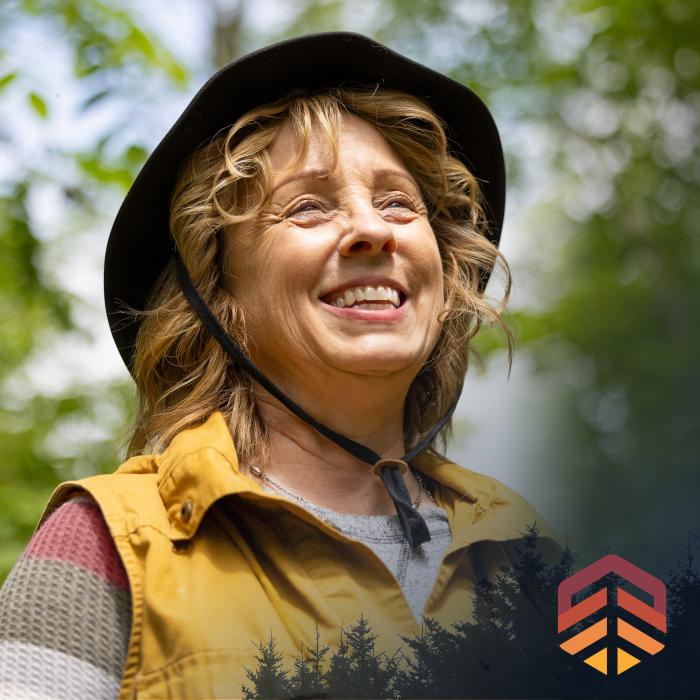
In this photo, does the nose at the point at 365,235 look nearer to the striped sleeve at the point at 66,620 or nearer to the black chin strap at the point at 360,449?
the black chin strap at the point at 360,449

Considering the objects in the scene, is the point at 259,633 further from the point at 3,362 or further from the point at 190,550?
the point at 3,362

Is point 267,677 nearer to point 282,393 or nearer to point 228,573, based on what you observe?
point 228,573

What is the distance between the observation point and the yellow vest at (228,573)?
155cm

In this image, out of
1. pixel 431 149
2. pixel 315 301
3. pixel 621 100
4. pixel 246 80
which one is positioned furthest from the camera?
pixel 621 100

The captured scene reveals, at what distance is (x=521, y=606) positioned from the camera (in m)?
1.57

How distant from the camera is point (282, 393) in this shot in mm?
2023

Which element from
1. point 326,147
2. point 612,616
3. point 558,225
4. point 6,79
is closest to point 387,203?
point 326,147

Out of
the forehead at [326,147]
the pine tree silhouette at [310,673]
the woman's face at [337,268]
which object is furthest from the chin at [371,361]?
the pine tree silhouette at [310,673]

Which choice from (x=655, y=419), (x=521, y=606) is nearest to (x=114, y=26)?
(x=521, y=606)

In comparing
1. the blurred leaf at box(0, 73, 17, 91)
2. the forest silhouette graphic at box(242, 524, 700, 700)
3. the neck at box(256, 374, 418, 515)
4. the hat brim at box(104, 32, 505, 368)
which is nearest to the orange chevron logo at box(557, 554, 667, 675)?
the forest silhouette graphic at box(242, 524, 700, 700)

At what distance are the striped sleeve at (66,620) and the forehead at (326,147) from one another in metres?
0.84

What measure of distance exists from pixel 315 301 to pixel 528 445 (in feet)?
1.83

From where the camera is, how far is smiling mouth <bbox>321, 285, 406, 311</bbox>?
1.95m

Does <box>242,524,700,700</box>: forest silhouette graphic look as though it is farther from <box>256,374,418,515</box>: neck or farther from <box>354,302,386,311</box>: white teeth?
<box>354,302,386,311</box>: white teeth
